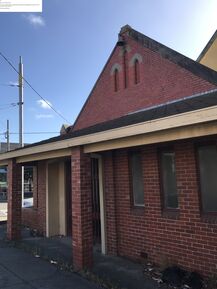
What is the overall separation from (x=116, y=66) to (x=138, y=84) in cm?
150

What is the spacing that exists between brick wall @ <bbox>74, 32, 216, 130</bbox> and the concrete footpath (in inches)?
200

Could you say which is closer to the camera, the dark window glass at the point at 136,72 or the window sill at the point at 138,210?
the window sill at the point at 138,210

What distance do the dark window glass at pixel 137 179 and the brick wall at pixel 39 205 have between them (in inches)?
191

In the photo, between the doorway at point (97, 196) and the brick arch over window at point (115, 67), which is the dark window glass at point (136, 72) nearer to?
the brick arch over window at point (115, 67)

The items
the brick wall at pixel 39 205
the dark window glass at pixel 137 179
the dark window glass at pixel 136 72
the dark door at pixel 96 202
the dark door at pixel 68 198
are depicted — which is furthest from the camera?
the brick wall at pixel 39 205

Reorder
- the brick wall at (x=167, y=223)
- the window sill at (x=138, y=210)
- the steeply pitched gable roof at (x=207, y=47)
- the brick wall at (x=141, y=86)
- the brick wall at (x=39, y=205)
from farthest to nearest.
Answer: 1. the steeply pitched gable roof at (x=207, y=47)
2. the brick wall at (x=39, y=205)
3. the brick wall at (x=141, y=86)
4. the window sill at (x=138, y=210)
5. the brick wall at (x=167, y=223)

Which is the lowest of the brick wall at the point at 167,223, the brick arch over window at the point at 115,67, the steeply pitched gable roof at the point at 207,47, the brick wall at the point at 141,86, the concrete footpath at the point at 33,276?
the concrete footpath at the point at 33,276

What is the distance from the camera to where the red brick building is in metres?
6.13

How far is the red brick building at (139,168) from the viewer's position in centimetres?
613

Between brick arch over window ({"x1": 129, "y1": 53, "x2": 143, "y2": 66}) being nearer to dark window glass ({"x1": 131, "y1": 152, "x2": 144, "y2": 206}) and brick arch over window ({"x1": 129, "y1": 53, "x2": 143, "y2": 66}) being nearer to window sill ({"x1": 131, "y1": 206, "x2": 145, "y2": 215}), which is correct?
dark window glass ({"x1": 131, "y1": 152, "x2": 144, "y2": 206})

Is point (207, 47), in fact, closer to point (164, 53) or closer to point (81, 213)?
point (164, 53)

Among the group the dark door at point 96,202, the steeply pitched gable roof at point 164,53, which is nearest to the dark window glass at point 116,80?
the steeply pitched gable roof at point 164,53

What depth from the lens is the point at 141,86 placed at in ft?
33.2

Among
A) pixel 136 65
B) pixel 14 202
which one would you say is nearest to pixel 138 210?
pixel 14 202
